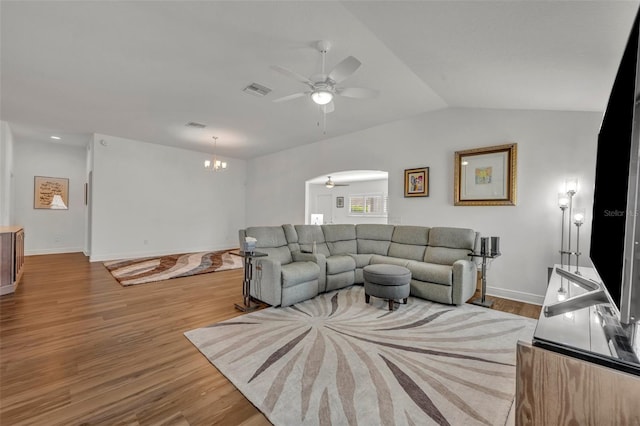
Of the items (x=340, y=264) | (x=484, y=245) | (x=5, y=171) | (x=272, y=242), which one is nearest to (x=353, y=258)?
(x=340, y=264)

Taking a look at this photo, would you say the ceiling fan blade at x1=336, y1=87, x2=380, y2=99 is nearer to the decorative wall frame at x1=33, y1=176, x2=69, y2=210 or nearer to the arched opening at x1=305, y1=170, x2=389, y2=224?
the arched opening at x1=305, y1=170, x2=389, y2=224

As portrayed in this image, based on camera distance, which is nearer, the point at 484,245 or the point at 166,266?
the point at 484,245

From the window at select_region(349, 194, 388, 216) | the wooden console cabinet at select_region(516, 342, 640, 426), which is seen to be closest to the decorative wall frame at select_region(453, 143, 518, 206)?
the wooden console cabinet at select_region(516, 342, 640, 426)

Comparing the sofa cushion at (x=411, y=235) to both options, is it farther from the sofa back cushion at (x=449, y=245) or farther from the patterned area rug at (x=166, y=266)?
the patterned area rug at (x=166, y=266)

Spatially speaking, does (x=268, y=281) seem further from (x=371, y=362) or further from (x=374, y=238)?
(x=374, y=238)

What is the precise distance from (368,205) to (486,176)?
4.96 m

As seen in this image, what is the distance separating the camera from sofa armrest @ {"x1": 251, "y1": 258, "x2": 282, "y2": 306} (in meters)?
3.37

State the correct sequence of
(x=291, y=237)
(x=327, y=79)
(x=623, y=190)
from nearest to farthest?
(x=623, y=190) → (x=327, y=79) → (x=291, y=237)

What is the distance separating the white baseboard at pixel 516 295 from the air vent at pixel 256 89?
447 centimetres

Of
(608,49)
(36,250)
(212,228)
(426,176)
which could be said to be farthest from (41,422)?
(36,250)

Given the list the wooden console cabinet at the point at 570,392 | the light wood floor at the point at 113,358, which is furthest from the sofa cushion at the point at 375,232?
the wooden console cabinet at the point at 570,392

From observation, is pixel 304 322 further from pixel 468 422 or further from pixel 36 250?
pixel 36 250

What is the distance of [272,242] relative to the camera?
4023 millimetres

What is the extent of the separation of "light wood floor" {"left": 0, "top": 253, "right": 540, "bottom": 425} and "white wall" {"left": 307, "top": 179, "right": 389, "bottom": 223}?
5334mm
